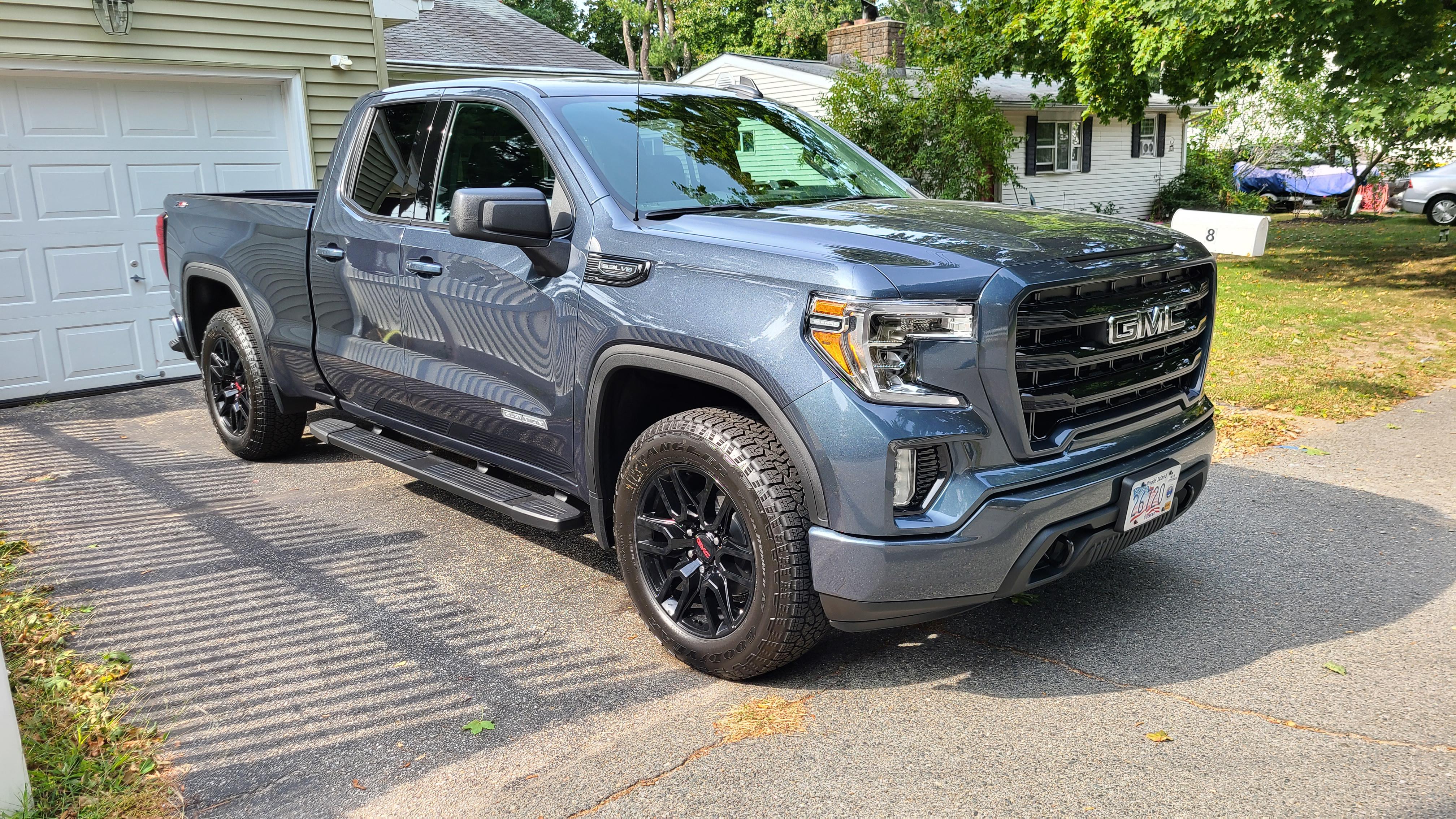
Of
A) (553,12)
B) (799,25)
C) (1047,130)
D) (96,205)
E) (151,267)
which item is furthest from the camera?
(553,12)

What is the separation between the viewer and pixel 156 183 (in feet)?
29.6

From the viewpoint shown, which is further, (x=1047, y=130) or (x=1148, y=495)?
(x=1047, y=130)

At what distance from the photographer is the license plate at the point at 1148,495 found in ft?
11.1

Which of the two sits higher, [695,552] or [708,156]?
[708,156]

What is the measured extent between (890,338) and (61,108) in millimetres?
8256

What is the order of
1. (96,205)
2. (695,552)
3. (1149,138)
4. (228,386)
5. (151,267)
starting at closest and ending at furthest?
1. (695,552)
2. (228,386)
3. (96,205)
4. (151,267)
5. (1149,138)

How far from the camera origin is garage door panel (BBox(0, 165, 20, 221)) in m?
8.24

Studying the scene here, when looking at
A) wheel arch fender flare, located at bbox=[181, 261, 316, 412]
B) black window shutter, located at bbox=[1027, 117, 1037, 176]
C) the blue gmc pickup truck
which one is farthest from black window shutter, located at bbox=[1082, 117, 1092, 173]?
wheel arch fender flare, located at bbox=[181, 261, 316, 412]

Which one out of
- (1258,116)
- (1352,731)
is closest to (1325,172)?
(1258,116)

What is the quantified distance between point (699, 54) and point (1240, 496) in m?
40.9

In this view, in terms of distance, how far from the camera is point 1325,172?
31.6m

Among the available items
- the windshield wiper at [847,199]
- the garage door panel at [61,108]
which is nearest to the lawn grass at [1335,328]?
the windshield wiper at [847,199]

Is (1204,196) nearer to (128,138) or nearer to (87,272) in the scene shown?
A: (128,138)

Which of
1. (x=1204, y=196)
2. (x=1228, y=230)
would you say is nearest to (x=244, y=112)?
(x=1228, y=230)
